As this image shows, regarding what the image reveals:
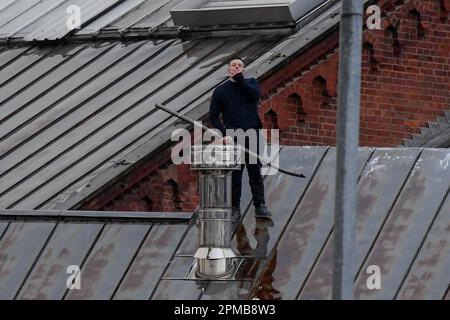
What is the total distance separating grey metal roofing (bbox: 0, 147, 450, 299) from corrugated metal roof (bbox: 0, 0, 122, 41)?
319 inches

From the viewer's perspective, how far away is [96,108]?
31281 mm

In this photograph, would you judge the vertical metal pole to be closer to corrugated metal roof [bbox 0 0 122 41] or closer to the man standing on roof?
the man standing on roof

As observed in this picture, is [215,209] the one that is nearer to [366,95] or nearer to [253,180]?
[253,180]

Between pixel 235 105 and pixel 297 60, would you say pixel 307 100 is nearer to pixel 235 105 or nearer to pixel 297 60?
pixel 297 60

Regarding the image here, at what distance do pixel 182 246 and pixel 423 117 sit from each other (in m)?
6.26

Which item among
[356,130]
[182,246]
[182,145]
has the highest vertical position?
[182,145]

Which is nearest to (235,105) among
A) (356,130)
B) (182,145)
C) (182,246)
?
(182,246)

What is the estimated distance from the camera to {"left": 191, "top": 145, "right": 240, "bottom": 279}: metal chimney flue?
80.9 ft

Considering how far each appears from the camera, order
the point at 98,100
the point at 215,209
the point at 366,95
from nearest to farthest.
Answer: the point at 215,209
the point at 366,95
the point at 98,100

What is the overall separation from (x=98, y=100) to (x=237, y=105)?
6.57m

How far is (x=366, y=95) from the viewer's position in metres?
30.4

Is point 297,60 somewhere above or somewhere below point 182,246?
above

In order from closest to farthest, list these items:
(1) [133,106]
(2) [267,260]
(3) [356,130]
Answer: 1. (3) [356,130]
2. (2) [267,260]
3. (1) [133,106]

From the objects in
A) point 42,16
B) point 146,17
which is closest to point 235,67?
point 146,17
